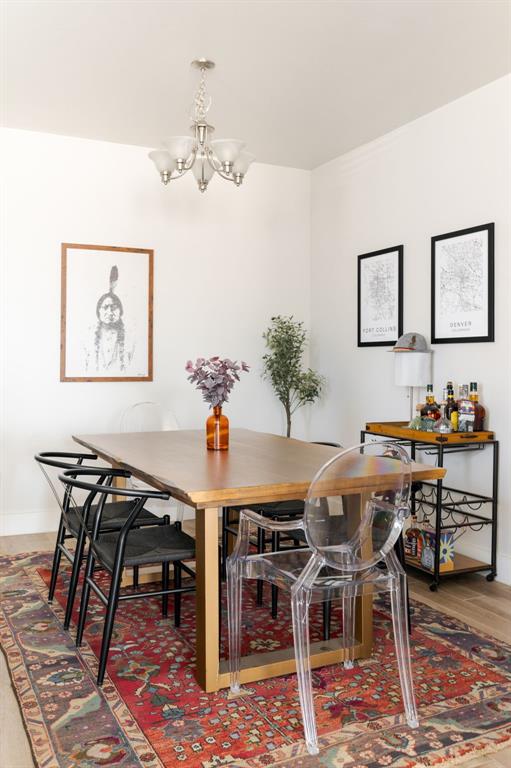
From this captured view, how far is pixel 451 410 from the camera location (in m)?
3.87

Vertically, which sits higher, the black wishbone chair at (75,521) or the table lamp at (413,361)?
the table lamp at (413,361)

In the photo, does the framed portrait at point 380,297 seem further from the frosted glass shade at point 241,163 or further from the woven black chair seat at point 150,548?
the woven black chair seat at point 150,548

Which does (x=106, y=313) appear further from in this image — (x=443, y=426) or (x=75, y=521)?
(x=443, y=426)

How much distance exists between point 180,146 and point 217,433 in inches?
54.2

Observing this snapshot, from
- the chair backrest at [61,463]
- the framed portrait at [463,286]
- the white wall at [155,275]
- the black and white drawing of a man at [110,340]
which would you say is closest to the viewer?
the chair backrest at [61,463]

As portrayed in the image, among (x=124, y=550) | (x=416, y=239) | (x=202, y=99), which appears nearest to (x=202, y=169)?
(x=202, y=99)

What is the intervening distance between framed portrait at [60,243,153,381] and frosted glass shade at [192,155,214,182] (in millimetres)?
1657

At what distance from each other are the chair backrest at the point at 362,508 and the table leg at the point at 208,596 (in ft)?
1.35

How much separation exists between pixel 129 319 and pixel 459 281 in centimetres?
238

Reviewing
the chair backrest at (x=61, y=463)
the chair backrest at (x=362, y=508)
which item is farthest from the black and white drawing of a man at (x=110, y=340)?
the chair backrest at (x=362, y=508)

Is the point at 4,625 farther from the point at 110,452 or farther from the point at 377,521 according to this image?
the point at 377,521

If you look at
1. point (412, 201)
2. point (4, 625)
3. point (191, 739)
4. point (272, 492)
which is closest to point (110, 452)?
point (4, 625)

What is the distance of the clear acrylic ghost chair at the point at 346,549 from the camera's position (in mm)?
2080

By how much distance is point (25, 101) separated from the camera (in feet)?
13.6
